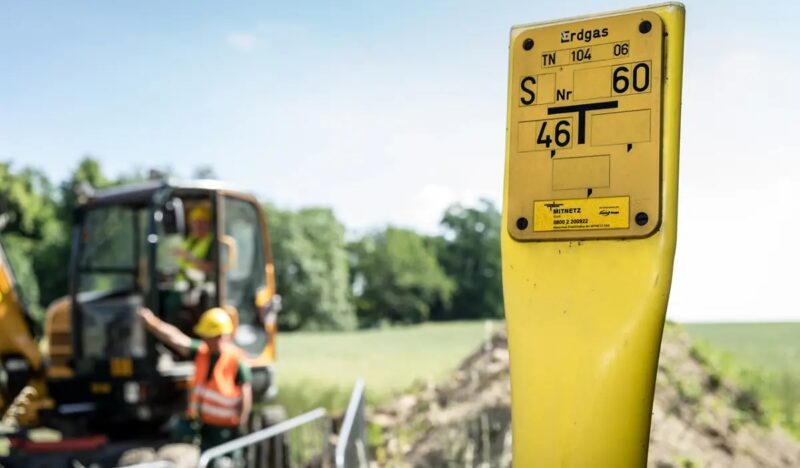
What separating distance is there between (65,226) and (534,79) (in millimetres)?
45398

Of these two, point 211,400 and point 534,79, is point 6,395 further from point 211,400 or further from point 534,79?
point 534,79

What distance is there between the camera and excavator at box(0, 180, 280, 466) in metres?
8.49

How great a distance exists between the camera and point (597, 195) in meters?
2.71

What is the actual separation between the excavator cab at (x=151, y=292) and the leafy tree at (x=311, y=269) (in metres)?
32.4

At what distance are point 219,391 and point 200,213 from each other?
7.79 ft

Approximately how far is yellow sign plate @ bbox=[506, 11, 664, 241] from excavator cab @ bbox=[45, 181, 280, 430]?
5.70 meters

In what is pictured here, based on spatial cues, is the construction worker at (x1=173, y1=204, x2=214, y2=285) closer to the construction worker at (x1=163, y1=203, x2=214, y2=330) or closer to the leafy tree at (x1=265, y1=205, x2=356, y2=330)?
the construction worker at (x1=163, y1=203, x2=214, y2=330)

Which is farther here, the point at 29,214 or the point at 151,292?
the point at 29,214

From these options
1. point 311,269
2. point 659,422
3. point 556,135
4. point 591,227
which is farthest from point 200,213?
point 311,269

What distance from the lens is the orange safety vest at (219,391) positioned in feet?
23.2

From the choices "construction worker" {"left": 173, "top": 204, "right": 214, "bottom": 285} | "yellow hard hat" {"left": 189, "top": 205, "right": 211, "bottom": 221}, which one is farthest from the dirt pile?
"yellow hard hat" {"left": 189, "top": 205, "right": 211, "bottom": 221}

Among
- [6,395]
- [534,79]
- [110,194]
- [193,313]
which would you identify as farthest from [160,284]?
[534,79]

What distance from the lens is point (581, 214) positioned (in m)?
2.73

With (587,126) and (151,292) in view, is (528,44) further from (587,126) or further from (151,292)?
(151,292)
